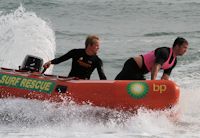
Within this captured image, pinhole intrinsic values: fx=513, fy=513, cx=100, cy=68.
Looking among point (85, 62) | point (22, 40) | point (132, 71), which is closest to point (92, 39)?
point (85, 62)

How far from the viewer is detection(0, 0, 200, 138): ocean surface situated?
6086mm

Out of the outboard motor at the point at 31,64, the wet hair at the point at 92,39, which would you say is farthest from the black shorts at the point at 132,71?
the outboard motor at the point at 31,64

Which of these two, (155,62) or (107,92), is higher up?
(155,62)

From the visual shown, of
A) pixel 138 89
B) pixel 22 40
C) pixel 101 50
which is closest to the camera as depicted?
pixel 138 89

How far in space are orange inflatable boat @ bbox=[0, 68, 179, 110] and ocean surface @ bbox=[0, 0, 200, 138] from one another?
0.10 meters

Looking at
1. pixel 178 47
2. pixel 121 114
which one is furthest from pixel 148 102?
pixel 178 47

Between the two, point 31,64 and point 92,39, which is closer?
point 92,39

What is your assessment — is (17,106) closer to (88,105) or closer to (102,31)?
(88,105)

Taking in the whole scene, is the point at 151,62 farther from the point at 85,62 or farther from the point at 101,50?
the point at 101,50

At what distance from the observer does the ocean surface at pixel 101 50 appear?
6.09 meters

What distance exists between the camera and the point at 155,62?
20.6 feet

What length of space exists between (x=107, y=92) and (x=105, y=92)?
3cm

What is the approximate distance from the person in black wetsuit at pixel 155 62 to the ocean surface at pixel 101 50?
0.56 metres

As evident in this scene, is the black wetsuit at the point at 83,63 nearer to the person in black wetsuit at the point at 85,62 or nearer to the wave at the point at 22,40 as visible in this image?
the person in black wetsuit at the point at 85,62
